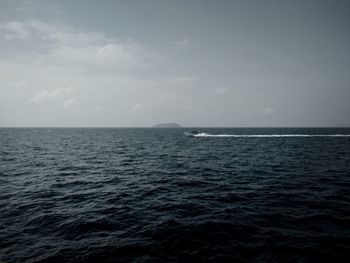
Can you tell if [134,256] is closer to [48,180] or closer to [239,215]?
[239,215]

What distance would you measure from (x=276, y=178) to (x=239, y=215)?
Result: 11923 mm

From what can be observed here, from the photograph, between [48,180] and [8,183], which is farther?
[48,180]

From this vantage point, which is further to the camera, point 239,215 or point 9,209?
point 9,209

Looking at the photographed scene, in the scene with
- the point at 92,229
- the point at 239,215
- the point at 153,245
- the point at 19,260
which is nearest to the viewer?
the point at 19,260

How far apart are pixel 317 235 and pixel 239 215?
4218 mm

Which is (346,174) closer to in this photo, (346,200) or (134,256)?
(346,200)

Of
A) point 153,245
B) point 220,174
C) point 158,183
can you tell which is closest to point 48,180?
point 158,183

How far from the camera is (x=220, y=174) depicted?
79.9 ft

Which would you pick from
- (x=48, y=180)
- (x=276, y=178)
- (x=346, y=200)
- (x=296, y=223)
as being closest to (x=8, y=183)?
(x=48, y=180)

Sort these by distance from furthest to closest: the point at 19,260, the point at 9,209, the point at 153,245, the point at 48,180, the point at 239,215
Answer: the point at 48,180 → the point at 9,209 → the point at 239,215 → the point at 153,245 → the point at 19,260

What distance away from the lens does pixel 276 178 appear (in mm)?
21984

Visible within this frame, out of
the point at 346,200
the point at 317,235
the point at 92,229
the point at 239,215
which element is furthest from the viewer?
the point at 346,200

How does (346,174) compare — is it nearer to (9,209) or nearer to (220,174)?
(220,174)

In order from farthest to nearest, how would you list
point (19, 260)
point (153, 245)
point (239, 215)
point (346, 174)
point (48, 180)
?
point (346, 174) < point (48, 180) < point (239, 215) < point (153, 245) < point (19, 260)
